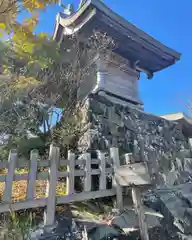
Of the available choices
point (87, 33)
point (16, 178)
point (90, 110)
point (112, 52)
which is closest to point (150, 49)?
point (112, 52)

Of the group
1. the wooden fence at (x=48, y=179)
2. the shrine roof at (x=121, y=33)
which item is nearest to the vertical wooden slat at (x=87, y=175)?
the wooden fence at (x=48, y=179)

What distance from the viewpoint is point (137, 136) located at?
20.4 ft

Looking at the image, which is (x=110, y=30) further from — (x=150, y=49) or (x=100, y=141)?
(x=100, y=141)

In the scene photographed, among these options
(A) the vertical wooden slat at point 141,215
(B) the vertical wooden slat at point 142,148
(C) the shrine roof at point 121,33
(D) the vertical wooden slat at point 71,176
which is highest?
A: (C) the shrine roof at point 121,33

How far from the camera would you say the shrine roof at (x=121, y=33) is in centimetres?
665

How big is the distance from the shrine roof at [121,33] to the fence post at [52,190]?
16.8ft

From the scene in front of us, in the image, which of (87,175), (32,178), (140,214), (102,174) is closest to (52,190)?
(32,178)

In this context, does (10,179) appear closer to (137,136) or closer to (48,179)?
(48,179)

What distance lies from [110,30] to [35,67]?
286 cm

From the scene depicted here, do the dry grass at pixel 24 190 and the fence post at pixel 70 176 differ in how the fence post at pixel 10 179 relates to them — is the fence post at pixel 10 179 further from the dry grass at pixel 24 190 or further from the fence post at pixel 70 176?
the fence post at pixel 70 176

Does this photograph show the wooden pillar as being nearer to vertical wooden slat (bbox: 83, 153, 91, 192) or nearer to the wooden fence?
the wooden fence

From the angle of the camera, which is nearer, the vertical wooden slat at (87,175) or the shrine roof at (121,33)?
the vertical wooden slat at (87,175)

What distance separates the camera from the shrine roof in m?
6.65

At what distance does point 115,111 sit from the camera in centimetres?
616
